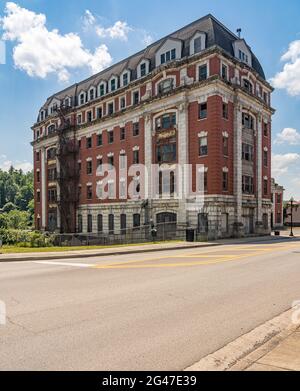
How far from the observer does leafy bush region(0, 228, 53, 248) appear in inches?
998

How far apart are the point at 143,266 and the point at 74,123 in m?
42.2

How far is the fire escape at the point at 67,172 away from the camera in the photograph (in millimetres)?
50156

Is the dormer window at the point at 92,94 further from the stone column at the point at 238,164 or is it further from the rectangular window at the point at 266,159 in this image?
the rectangular window at the point at 266,159

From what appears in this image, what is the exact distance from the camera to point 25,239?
27438 millimetres

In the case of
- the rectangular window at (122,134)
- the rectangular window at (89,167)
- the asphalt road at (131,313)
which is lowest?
the asphalt road at (131,313)

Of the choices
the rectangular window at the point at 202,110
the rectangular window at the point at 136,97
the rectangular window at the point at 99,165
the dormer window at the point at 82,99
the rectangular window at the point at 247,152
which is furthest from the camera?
the dormer window at the point at 82,99

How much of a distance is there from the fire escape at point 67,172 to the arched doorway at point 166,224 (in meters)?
18.3

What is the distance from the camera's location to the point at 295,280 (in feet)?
34.1

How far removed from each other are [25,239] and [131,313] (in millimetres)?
23130

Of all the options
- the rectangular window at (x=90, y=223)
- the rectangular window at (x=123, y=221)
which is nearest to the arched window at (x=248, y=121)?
the rectangular window at (x=123, y=221)

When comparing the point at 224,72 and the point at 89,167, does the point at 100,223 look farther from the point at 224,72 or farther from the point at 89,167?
the point at 224,72

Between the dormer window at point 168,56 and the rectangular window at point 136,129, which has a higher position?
the dormer window at point 168,56
